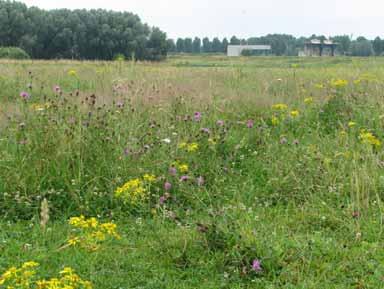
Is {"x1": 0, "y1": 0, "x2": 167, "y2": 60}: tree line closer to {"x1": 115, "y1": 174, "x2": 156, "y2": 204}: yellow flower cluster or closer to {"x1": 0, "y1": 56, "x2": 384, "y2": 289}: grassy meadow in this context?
{"x1": 0, "y1": 56, "x2": 384, "y2": 289}: grassy meadow

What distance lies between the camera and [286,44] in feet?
133

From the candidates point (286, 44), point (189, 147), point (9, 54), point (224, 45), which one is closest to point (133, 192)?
point (189, 147)

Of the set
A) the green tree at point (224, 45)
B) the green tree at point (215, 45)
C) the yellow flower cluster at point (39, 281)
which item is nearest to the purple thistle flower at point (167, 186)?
the yellow flower cluster at point (39, 281)

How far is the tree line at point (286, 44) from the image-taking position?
766 inches

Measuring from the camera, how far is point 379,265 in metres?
2.53

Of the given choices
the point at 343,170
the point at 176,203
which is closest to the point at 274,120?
the point at 343,170

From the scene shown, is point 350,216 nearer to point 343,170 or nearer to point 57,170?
point 343,170

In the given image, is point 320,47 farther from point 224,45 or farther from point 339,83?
point 224,45

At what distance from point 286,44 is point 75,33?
22413mm

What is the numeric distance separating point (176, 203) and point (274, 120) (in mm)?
2099

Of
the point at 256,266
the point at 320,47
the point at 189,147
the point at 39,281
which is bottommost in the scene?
the point at 256,266

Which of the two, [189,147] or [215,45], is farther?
[215,45]

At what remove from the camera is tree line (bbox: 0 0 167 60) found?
4691 cm

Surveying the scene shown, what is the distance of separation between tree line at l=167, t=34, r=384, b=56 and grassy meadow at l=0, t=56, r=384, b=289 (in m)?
3.95
